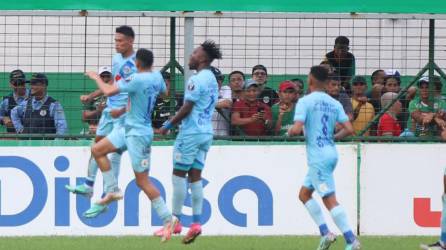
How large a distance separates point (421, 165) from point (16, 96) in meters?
5.83

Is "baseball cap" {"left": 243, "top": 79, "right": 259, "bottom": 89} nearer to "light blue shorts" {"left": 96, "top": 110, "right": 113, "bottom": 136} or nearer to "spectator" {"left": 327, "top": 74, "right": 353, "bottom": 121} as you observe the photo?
"spectator" {"left": 327, "top": 74, "right": 353, "bottom": 121}

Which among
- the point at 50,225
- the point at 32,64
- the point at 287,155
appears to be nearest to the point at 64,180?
the point at 50,225

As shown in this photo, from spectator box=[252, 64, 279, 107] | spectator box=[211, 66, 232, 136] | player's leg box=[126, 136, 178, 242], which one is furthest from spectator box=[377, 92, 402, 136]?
player's leg box=[126, 136, 178, 242]

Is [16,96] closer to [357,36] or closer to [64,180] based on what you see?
[64,180]

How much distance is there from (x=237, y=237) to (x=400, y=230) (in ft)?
8.11

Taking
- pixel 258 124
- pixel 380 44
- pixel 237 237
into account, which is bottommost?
pixel 237 237

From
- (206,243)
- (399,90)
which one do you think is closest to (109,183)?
(206,243)

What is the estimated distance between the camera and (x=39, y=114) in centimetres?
1873

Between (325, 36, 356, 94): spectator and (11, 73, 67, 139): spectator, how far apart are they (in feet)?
12.8

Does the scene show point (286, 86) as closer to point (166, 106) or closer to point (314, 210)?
point (166, 106)

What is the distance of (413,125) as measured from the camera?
18891 millimetres

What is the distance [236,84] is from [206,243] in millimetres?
2652

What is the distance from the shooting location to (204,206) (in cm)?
1869

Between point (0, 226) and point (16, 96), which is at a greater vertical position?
point (16, 96)
